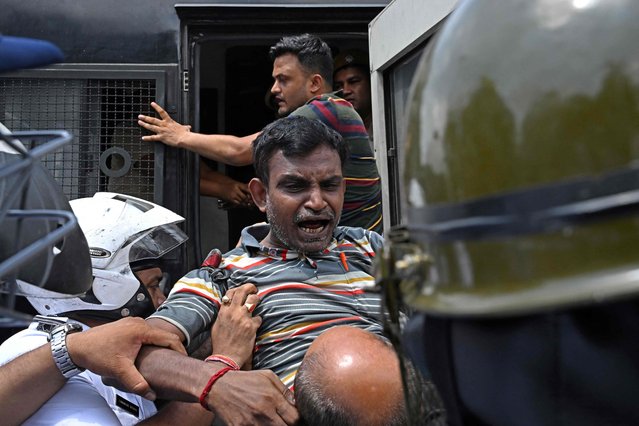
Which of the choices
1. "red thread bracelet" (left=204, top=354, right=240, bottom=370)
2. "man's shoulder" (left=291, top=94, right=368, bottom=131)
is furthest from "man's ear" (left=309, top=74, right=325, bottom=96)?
"red thread bracelet" (left=204, top=354, right=240, bottom=370)

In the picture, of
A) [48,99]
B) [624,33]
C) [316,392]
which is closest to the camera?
[624,33]

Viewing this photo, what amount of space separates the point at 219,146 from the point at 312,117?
65cm

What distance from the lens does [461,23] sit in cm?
103

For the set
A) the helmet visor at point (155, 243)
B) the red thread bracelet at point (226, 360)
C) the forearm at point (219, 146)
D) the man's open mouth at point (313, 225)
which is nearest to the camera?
the red thread bracelet at point (226, 360)

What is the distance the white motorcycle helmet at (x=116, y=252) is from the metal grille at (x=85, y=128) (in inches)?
27.4

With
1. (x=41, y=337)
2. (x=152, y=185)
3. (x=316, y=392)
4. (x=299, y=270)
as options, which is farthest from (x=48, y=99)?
(x=316, y=392)

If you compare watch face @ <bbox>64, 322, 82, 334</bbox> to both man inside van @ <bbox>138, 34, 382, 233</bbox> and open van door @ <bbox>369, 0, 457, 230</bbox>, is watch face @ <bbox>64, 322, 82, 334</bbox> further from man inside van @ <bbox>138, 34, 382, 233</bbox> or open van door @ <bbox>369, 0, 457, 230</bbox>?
open van door @ <bbox>369, 0, 457, 230</bbox>

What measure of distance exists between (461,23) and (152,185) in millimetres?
2674

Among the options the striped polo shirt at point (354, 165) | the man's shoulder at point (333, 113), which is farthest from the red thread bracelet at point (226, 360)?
the man's shoulder at point (333, 113)

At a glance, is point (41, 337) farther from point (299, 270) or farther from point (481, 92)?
point (481, 92)

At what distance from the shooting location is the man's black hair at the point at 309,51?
3.56 m

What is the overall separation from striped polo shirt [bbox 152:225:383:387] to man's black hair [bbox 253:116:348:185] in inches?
10.7

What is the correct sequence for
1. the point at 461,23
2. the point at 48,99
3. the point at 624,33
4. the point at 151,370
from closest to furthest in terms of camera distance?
the point at 624,33
the point at 461,23
the point at 151,370
the point at 48,99

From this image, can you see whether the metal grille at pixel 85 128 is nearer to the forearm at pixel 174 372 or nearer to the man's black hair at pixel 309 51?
the man's black hair at pixel 309 51
